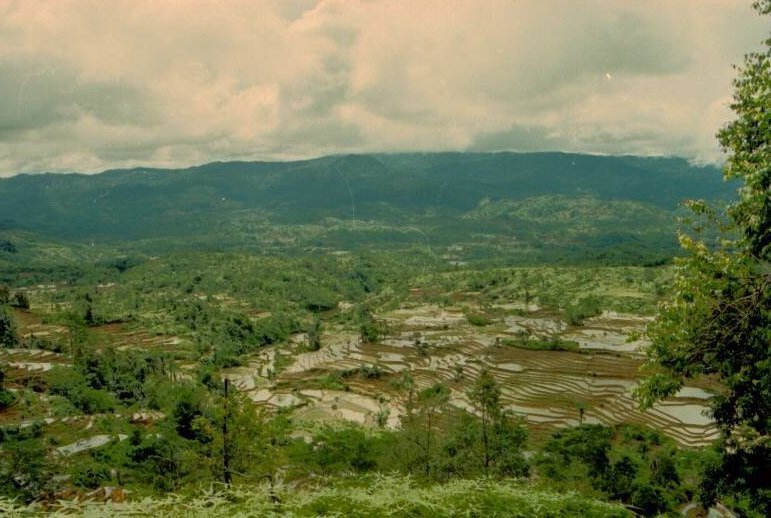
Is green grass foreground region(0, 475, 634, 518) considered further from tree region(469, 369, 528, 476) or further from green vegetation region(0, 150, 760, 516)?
tree region(469, 369, 528, 476)

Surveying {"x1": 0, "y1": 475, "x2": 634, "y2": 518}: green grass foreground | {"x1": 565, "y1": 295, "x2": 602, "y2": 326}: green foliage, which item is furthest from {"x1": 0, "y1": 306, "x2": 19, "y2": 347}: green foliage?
{"x1": 565, "y1": 295, "x2": 602, "y2": 326}: green foliage

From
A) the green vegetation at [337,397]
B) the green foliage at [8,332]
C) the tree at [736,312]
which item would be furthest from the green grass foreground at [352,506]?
the green foliage at [8,332]

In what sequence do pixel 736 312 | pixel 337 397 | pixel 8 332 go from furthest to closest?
pixel 8 332 < pixel 337 397 < pixel 736 312

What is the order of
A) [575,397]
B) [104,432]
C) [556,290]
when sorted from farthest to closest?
[556,290] < [575,397] < [104,432]

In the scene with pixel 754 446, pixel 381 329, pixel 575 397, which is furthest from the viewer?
pixel 381 329

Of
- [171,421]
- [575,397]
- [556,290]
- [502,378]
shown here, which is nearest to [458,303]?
[556,290]

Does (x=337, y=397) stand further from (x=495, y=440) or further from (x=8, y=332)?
(x=8, y=332)

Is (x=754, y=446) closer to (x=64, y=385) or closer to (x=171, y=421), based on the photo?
→ (x=171, y=421)

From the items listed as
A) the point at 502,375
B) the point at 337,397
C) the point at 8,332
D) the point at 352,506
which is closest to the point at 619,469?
the point at 352,506
